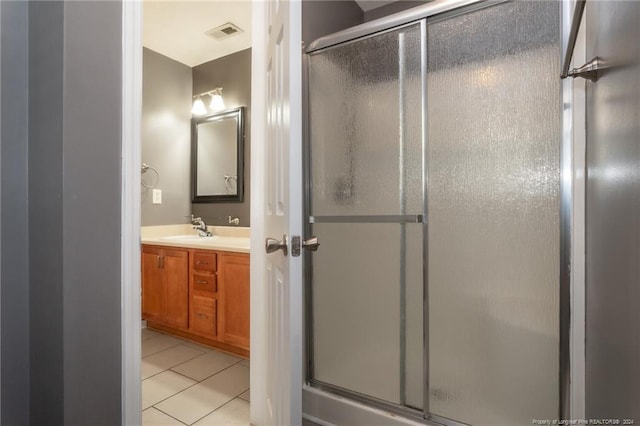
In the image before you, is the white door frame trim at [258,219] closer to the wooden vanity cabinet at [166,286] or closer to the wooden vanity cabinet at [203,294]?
the wooden vanity cabinet at [203,294]

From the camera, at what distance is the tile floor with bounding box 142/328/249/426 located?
5.32 ft

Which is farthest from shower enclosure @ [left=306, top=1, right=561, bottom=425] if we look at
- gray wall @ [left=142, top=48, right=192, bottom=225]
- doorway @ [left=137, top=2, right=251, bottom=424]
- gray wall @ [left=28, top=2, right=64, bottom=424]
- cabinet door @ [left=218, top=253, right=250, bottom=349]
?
gray wall @ [left=142, top=48, right=192, bottom=225]

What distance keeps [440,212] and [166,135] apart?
2615mm

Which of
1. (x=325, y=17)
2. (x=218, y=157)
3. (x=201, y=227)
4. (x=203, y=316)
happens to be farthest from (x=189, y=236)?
(x=325, y=17)

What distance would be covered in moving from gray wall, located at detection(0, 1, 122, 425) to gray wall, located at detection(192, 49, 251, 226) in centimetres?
184

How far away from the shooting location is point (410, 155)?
1.51 metres

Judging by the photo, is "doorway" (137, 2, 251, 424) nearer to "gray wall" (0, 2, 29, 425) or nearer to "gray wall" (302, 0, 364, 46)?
"gray wall" (302, 0, 364, 46)

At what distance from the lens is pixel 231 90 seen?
2.94m

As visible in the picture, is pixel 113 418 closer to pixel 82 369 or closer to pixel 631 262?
pixel 82 369

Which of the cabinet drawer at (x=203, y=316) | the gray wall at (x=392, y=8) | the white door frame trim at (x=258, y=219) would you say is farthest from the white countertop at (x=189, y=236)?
the gray wall at (x=392, y=8)

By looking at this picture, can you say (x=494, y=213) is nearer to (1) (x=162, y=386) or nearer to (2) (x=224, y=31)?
(1) (x=162, y=386)

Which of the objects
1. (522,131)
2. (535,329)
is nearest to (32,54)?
(522,131)

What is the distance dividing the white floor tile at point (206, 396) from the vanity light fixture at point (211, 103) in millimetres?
2230

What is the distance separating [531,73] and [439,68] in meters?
0.36
